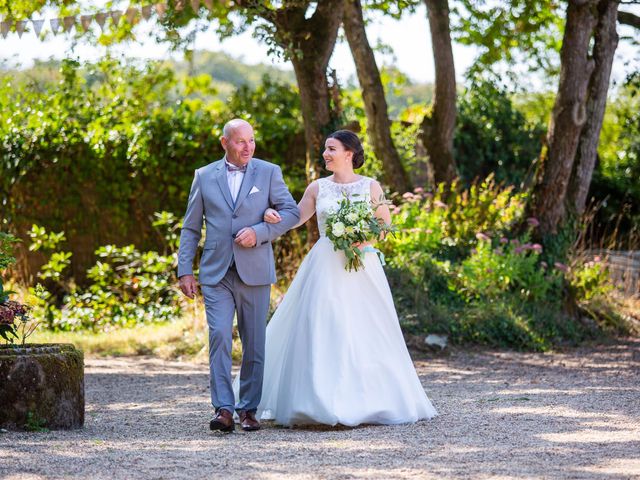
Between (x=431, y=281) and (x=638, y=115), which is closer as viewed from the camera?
(x=431, y=281)

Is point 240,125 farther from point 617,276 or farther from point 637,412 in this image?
point 617,276

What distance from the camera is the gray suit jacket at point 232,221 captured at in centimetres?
607

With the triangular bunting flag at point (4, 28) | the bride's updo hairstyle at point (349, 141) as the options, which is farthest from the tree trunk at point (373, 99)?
the bride's updo hairstyle at point (349, 141)

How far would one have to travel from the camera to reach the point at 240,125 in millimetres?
6145

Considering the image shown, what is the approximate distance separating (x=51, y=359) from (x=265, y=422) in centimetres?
147

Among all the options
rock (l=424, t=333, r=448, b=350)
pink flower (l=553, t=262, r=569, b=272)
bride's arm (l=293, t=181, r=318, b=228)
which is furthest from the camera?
pink flower (l=553, t=262, r=569, b=272)

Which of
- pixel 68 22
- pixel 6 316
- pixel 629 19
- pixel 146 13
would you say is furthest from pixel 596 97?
pixel 6 316

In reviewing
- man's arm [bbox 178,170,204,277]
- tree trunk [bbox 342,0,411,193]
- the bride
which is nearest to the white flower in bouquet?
the bride

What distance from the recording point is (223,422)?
19.3 ft

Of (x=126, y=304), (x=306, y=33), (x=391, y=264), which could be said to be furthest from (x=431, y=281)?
(x=126, y=304)

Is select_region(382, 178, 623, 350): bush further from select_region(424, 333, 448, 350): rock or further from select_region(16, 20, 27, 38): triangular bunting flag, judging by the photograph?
select_region(16, 20, 27, 38): triangular bunting flag

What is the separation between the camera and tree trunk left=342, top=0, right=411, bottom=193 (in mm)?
12688

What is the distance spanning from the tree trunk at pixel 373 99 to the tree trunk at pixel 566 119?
1912mm

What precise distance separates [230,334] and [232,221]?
0.70 metres
